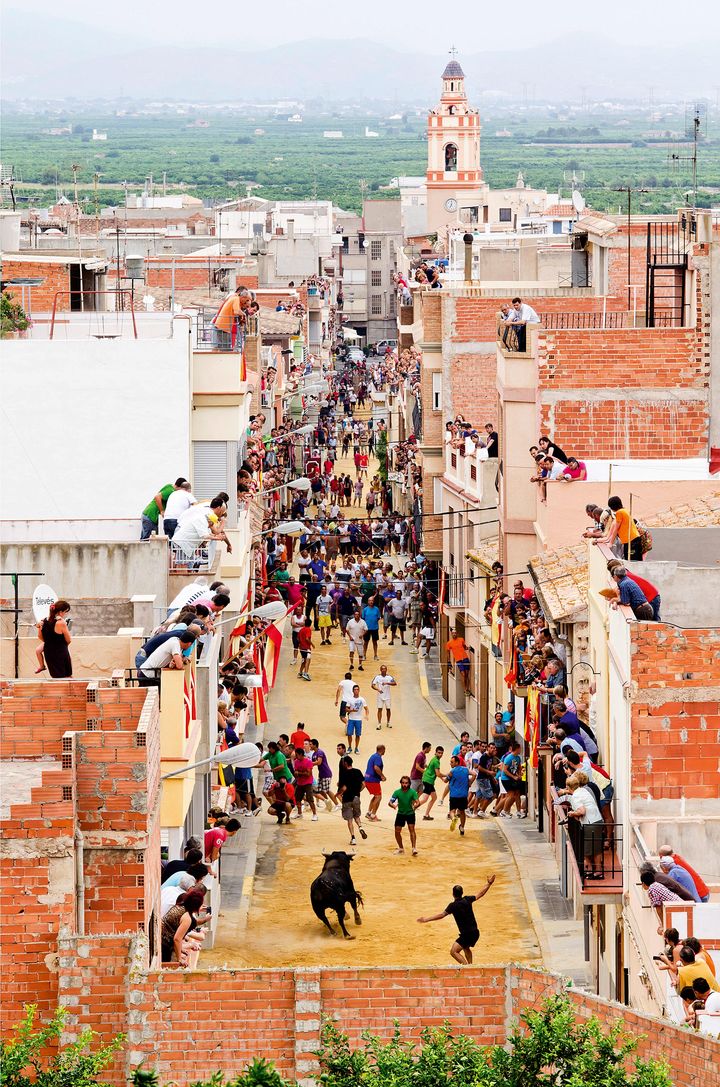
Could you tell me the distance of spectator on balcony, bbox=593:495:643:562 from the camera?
961 inches

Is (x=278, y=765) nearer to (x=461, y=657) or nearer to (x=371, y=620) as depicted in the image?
(x=461, y=657)

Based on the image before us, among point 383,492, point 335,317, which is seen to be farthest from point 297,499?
point 335,317

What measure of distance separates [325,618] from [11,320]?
1279 cm

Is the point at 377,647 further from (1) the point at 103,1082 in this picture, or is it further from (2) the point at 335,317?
(2) the point at 335,317

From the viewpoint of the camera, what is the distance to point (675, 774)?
2061cm

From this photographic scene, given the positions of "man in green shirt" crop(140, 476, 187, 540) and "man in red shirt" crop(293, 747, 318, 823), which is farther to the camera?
"man in red shirt" crop(293, 747, 318, 823)

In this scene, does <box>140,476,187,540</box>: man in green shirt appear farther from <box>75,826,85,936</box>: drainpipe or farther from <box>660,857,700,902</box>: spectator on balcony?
<box>75,826,85,936</box>: drainpipe

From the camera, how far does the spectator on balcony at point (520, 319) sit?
3666 centimetres

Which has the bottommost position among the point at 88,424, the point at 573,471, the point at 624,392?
the point at 573,471

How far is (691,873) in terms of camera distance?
19094mm

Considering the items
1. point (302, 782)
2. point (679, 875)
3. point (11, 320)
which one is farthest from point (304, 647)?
point (679, 875)

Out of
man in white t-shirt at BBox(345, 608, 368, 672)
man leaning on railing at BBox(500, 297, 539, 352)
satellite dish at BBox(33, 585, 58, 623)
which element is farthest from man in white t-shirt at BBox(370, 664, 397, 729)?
satellite dish at BBox(33, 585, 58, 623)

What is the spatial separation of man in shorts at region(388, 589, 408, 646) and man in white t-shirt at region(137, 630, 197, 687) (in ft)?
94.3

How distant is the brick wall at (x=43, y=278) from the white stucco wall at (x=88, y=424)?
13.5 metres
